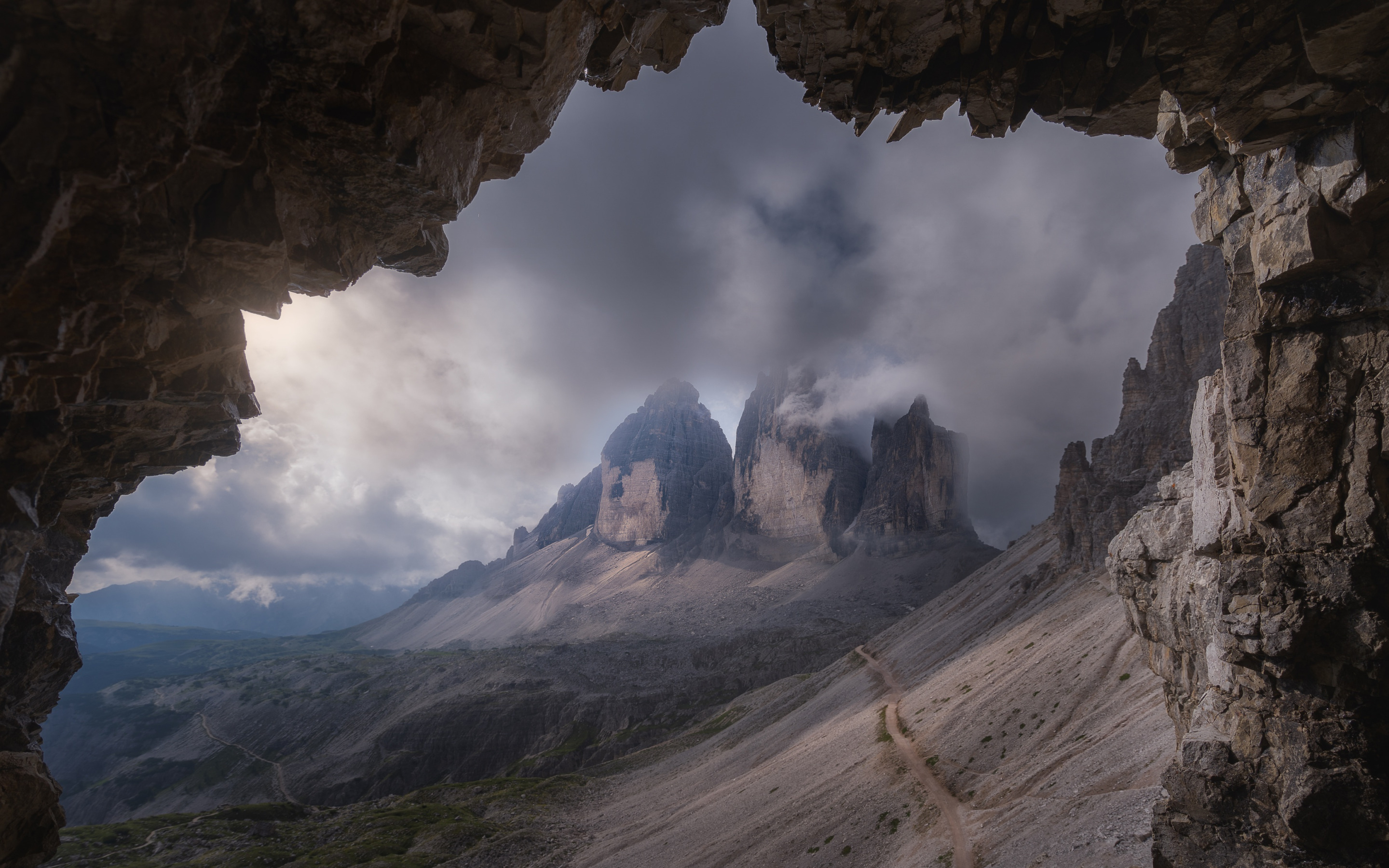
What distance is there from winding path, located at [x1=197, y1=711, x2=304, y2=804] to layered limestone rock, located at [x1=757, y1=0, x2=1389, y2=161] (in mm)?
105777

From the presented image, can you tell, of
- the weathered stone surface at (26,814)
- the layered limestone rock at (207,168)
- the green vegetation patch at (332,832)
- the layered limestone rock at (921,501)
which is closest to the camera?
the layered limestone rock at (207,168)

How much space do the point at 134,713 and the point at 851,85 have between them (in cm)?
22848

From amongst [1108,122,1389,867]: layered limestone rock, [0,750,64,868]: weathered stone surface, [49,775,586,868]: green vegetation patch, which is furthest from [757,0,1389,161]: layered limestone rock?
[49,775,586,868]: green vegetation patch

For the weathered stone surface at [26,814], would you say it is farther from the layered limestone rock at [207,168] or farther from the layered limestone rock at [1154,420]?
the layered limestone rock at [1154,420]

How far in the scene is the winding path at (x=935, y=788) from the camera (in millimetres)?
21922

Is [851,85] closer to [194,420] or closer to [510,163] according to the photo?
[510,163]

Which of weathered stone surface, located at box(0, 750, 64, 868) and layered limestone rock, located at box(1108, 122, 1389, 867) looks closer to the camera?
layered limestone rock, located at box(1108, 122, 1389, 867)

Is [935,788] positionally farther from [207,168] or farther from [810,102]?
[207,168]

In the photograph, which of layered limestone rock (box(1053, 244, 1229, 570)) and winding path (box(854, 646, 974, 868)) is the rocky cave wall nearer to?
winding path (box(854, 646, 974, 868))

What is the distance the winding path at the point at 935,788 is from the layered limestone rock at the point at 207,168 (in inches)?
1067

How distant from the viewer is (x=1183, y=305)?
9375 cm

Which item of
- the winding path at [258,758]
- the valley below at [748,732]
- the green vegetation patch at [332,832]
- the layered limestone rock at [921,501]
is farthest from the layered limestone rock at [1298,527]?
the layered limestone rock at [921,501]

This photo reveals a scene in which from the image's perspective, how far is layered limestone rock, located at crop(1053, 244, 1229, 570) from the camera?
224ft

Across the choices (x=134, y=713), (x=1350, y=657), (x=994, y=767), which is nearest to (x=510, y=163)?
(x=1350, y=657)
